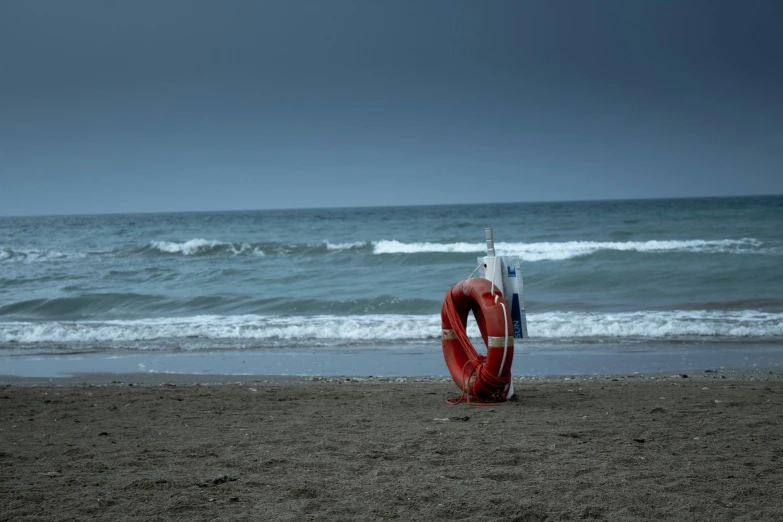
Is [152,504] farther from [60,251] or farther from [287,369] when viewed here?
[60,251]

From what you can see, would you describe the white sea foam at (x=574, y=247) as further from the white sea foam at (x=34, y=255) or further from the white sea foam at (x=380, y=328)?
the white sea foam at (x=34, y=255)

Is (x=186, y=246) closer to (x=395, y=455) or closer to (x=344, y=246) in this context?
(x=344, y=246)

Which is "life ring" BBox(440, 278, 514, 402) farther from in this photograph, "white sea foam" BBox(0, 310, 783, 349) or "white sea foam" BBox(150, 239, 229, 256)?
"white sea foam" BBox(150, 239, 229, 256)

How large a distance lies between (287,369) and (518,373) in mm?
2633

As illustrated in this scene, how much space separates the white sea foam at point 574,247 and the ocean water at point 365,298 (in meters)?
0.09

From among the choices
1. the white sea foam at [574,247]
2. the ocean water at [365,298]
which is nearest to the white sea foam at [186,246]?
the ocean water at [365,298]

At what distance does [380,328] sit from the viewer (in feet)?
34.3

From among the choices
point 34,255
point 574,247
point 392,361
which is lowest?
point 392,361

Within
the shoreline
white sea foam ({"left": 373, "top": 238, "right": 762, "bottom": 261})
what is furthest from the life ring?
white sea foam ({"left": 373, "top": 238, "right": 762, "bottom": 261})

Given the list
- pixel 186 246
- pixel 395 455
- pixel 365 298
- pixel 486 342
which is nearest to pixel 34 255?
pixel 186 246

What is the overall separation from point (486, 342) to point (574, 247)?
59.6 feet

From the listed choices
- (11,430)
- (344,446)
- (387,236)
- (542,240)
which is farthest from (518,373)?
(387,236)

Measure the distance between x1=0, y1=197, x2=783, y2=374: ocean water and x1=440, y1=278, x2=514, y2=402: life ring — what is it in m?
2.22

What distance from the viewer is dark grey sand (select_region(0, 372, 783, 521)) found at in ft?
10.4
